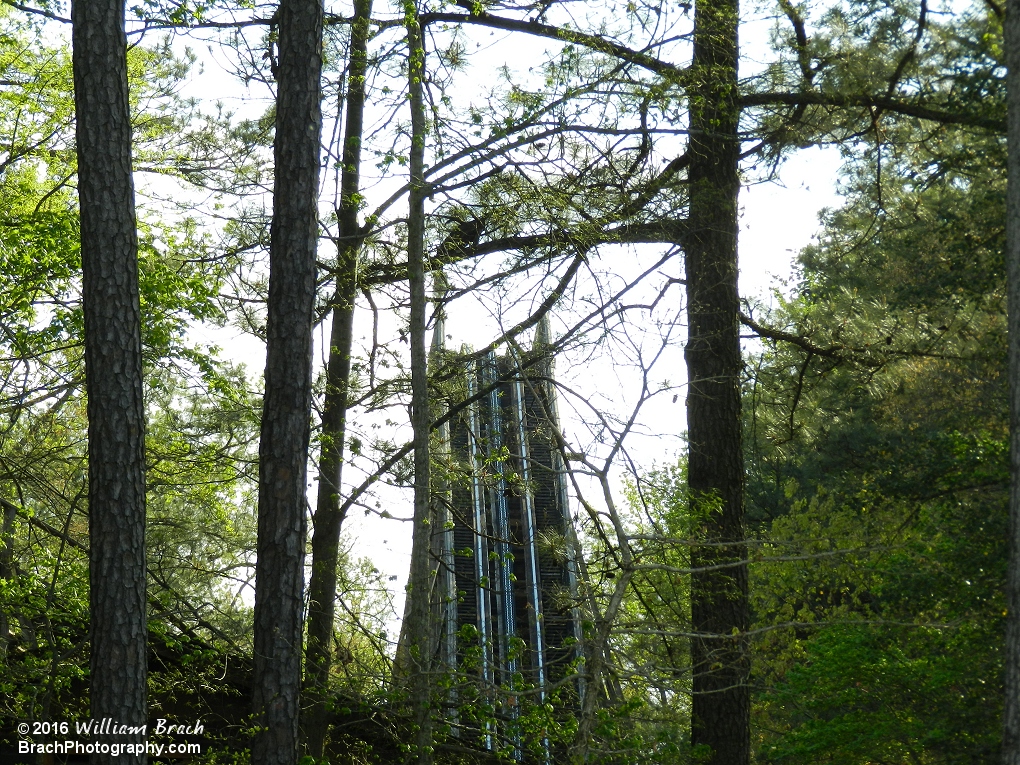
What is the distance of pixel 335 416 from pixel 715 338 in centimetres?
291

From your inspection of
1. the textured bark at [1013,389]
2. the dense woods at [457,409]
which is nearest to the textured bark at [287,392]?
the dense woods at [457,409]

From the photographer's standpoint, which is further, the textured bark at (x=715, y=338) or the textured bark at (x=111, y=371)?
the textured bark at (x=715, y=338)

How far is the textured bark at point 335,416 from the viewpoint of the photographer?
761cm

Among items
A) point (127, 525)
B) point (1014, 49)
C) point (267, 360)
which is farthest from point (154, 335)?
point (1014, 49)

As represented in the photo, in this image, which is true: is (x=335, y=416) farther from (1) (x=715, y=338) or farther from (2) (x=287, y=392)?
(1) (x=715, y=338)

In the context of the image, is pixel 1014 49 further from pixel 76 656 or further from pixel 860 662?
pixel 76 656

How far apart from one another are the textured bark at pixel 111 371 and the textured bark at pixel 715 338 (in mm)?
3741

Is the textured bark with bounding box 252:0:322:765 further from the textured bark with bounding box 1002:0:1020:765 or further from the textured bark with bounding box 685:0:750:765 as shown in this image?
the textured bark with bounding box 1002:0:1020:765

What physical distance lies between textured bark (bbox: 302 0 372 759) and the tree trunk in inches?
17.0

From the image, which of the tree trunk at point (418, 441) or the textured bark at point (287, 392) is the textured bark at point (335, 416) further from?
the textured bark at point (287, 392)

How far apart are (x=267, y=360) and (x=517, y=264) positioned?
208 cm

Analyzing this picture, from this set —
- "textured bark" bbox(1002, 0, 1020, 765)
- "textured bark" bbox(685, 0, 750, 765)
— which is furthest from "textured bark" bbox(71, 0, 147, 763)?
"textured bark" bbox(1002, 0, 1020, 765)

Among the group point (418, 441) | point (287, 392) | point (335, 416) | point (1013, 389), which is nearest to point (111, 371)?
point (287, 392)

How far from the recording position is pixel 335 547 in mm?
7754
